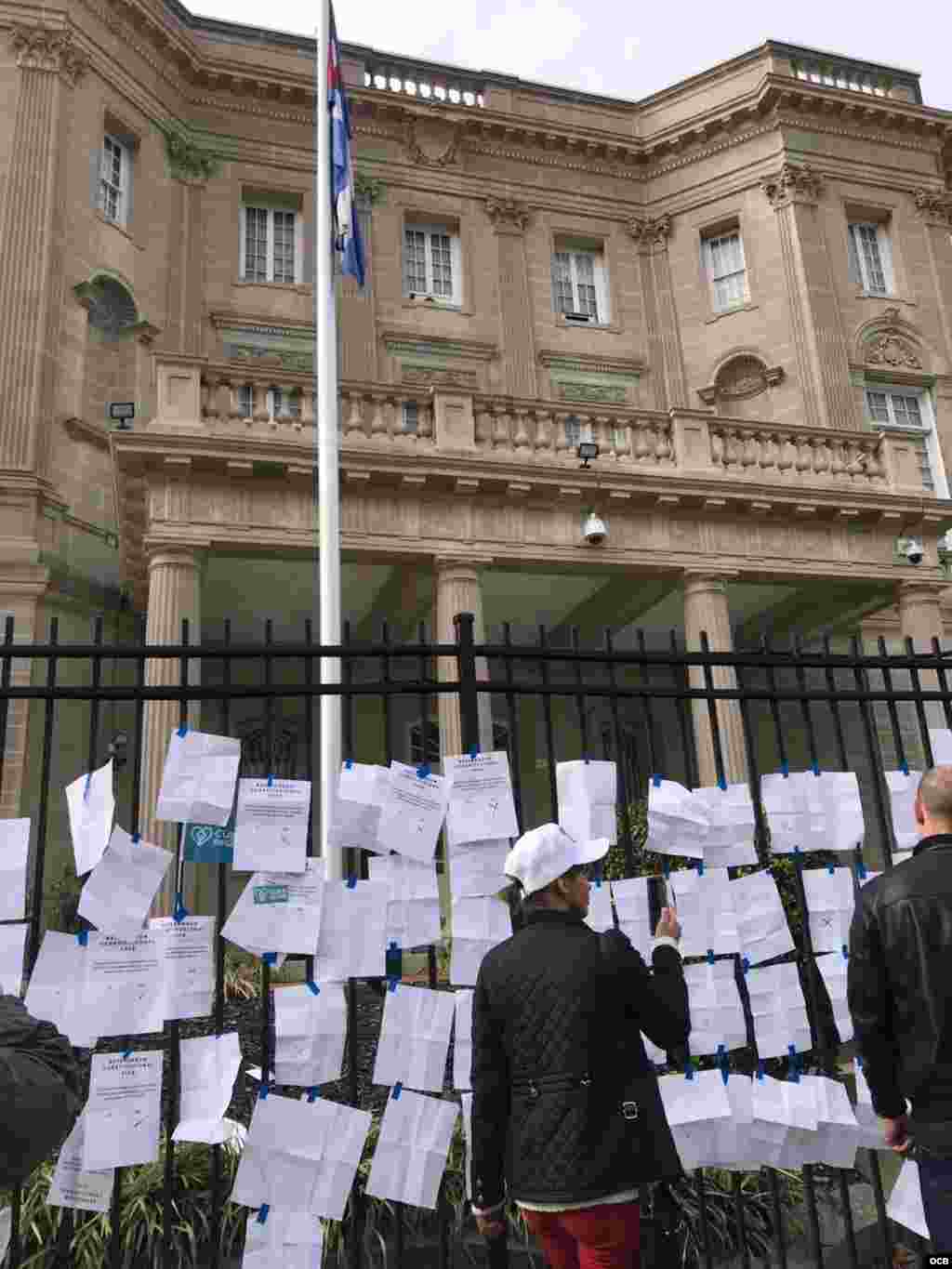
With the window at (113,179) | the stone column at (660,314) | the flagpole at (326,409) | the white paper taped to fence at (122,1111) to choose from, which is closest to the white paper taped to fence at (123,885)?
the white paper taped to fence at (122,1111)

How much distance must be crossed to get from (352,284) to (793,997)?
20293mm

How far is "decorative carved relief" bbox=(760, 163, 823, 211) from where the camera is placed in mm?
23172

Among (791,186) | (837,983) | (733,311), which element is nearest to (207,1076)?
(837,983)

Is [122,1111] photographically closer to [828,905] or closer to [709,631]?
[828,905]

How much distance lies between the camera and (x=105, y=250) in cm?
1956

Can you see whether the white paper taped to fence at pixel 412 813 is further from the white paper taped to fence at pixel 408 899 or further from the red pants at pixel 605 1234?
the red pants at pixel 605 1234

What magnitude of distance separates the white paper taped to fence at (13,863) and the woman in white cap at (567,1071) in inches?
67.4

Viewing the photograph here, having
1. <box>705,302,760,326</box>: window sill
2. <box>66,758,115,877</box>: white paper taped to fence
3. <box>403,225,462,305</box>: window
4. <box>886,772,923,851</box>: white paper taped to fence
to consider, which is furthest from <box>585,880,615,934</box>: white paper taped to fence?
<box>705,302,760,326</box>: window sill

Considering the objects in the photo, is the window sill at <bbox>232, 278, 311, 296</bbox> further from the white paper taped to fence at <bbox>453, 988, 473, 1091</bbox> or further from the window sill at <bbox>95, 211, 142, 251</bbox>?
the white paper taped to fence at <bbox>453, 988, 473, 1091</bbox>

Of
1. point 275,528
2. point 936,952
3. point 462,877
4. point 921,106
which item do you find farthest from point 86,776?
point 921,106

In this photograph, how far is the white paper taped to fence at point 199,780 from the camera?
12.2 ft

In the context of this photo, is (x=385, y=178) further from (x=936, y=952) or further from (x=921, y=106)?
(x=936, y=952)

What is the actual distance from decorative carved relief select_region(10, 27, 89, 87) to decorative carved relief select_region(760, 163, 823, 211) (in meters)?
15.2

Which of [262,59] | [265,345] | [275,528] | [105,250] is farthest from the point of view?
[262,59]
